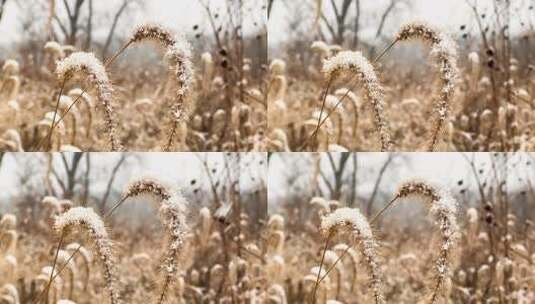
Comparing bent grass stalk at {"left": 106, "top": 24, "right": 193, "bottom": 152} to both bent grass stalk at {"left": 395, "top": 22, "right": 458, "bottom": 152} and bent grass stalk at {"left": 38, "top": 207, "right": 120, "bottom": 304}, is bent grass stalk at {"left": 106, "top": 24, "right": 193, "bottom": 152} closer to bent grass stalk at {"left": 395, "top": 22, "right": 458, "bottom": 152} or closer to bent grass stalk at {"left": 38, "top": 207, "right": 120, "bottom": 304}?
bent grass stalk at {"left": 38, "top": 207, "right": 120, "bottom": 304}

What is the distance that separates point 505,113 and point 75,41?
143 cm

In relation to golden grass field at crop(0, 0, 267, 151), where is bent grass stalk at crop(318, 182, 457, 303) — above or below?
below

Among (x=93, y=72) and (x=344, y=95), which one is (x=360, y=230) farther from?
(x=93, y=72)

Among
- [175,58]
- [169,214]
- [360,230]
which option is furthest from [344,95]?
[169,214]

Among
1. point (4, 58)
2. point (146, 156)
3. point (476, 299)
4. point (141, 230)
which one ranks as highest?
point (4, 58)

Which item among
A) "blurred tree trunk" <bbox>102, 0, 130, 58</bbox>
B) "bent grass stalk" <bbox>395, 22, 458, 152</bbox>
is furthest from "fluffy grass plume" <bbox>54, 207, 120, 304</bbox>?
"bent grass stalk" <bbox>395, 22, 458, 152</bbox>

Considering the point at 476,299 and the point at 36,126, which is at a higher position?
the point at 36,126

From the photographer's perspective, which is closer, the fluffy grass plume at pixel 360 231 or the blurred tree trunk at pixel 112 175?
the fluffy grass plume at pixel 360 231

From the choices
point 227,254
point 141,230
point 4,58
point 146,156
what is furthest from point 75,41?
point 227,254

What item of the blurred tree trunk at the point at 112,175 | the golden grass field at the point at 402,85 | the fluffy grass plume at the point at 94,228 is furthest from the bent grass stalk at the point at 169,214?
the golden grass field at the point at 402,85

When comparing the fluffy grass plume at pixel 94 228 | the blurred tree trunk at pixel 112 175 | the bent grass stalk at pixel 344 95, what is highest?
the bent grass stalk at pixel 344 95

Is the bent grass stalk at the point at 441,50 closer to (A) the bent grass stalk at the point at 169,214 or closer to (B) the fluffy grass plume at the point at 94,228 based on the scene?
(A) the bent grass stalk at the point at 169,214

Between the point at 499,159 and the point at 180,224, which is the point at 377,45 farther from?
the point at 180,224

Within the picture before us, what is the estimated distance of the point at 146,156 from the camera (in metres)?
3.06
